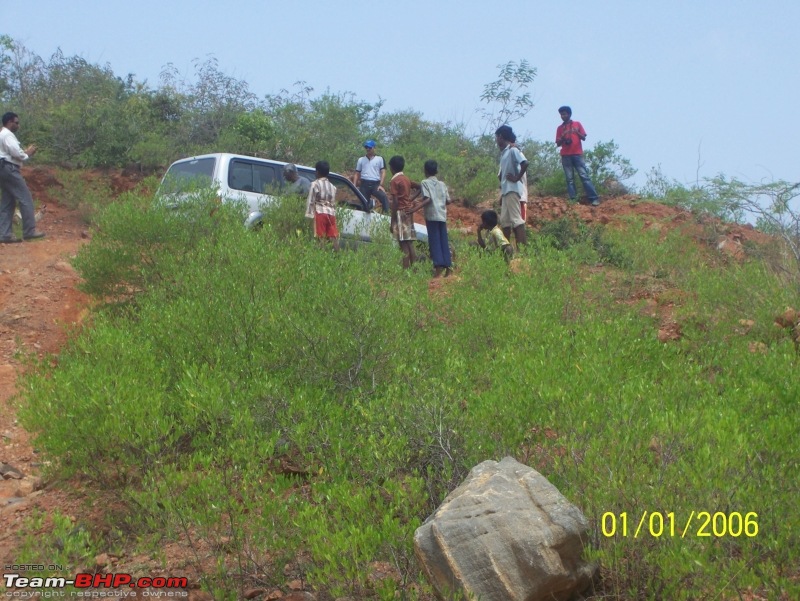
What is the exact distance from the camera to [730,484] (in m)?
4.06

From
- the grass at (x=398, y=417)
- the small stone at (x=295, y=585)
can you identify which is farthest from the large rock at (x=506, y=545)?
the small stone at (x=295, y=585)

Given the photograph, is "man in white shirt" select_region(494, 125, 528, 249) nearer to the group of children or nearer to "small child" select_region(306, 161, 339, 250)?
the group of children

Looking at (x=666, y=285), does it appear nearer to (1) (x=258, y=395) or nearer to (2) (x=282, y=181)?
(2) (x=282, y=181)

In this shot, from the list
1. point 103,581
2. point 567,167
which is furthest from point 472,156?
point 103,581

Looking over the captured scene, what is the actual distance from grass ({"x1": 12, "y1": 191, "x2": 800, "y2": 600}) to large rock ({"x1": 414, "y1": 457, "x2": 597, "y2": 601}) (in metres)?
0.19

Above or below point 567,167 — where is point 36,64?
above

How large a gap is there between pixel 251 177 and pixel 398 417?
6.13 m

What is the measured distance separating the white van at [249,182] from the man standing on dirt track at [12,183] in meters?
2.44

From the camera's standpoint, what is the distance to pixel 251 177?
10.6 m

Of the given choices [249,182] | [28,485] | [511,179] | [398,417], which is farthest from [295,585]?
[511,179]

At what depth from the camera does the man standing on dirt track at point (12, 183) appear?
11523mm

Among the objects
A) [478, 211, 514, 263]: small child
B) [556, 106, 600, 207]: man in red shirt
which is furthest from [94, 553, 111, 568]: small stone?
[556, 106, 600, 207]: man in red shirt

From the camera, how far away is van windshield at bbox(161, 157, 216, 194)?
30.1 feet

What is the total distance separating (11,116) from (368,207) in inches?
→ 189
